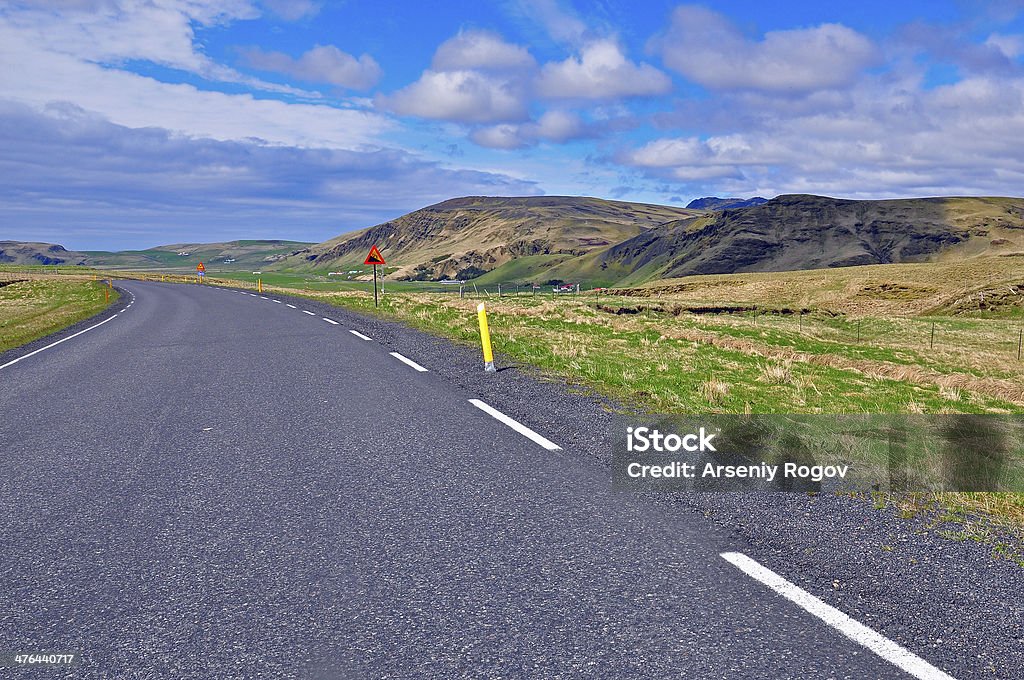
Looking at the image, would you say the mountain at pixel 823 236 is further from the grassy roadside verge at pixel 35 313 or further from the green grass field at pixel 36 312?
the grassy roadside verge at pixel 35 313

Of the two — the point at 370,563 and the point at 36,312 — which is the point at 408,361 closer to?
the point at 370,563

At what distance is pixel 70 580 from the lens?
4.08 meters

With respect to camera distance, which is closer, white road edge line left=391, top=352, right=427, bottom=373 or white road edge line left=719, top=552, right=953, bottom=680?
white road edge line left=719, top=552, right=953, bottom=680

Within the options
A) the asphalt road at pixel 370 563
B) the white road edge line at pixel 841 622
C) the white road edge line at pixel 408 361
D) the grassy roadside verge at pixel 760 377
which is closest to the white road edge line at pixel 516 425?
the asphalt road at pixel 370 563

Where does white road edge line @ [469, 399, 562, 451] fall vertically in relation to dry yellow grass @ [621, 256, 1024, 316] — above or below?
below

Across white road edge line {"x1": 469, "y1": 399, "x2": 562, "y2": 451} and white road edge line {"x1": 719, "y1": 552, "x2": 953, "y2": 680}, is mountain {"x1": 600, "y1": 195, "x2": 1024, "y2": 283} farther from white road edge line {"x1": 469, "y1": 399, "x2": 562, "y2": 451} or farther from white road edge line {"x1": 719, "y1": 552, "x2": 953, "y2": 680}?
white road edge line {"x1": 719, "y1": 552, "x2": 953, "y2": 680}

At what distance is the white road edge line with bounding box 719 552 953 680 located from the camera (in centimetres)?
309

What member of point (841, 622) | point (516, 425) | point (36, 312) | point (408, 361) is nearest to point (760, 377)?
point (516, 425)

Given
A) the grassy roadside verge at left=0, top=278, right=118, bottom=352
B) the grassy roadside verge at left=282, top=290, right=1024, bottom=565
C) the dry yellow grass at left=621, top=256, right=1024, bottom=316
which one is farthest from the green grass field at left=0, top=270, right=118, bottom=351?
the dry yellow grass at left=621, top=256, right=1024, bottom=316

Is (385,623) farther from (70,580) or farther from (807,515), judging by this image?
(807,515)

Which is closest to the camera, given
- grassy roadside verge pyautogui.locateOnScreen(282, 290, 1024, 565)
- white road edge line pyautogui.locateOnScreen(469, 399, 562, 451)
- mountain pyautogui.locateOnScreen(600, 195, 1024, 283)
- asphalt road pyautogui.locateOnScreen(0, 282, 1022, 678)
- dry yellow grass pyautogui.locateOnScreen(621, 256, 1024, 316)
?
asphalt road pyautogui.locateOnScreen(0, 282, 1022, 678)

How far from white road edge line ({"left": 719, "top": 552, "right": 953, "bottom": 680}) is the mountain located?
472ft

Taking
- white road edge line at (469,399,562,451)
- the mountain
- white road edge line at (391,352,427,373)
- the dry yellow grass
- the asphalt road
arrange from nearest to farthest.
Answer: the asphalt road < white road edge line at (469,399,562,451) < white road edge line at (391,352,427,373) < the dry yellow grass < the mountain

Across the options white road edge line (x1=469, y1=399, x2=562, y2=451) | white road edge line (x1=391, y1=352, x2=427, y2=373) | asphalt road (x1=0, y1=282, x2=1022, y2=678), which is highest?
white road edge line (x1=391, y1=352, x2=427, y2=373)
